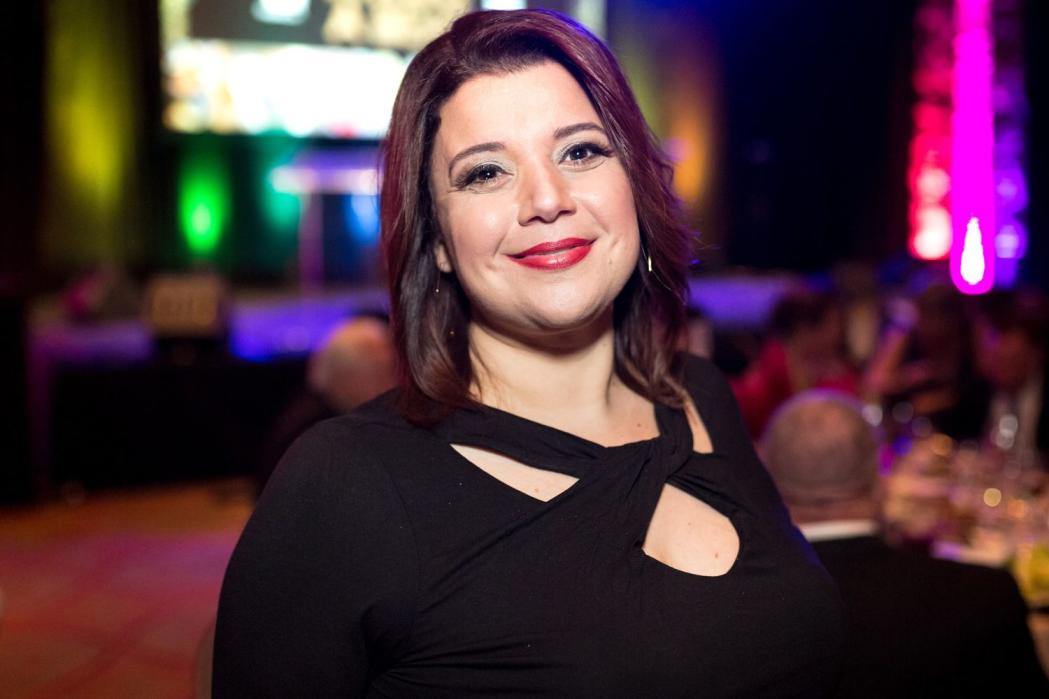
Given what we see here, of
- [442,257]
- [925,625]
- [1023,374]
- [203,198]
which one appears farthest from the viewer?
[203,198]

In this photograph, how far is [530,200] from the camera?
121cm

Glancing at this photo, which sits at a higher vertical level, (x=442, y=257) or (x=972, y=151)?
(x=972, y=151)

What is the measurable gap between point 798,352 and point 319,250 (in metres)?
6.41

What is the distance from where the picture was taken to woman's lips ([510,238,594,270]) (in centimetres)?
121

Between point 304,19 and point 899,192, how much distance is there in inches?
239

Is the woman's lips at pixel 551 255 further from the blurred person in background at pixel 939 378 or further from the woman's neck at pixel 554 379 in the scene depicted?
the blurred person in background at pixel 939 378

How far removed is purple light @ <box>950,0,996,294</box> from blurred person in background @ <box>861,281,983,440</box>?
4112mm

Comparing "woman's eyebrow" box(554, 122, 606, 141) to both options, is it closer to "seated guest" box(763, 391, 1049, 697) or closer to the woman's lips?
the woman's lips

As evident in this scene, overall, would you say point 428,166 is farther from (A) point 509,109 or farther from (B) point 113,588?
(B) point 113,588

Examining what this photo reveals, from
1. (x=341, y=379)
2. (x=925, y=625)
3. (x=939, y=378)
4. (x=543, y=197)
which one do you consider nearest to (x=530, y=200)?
(x=543, y=197)

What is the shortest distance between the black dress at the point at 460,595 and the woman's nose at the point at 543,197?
0.94 ft

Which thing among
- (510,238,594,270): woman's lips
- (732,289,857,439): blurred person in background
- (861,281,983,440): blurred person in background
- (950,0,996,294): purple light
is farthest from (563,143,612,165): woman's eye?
(950,0,996,294): purple light

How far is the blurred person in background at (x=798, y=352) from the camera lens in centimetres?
394

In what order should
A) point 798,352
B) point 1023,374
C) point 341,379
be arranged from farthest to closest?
point 798,352 < point 1023,374 < point 341,379
